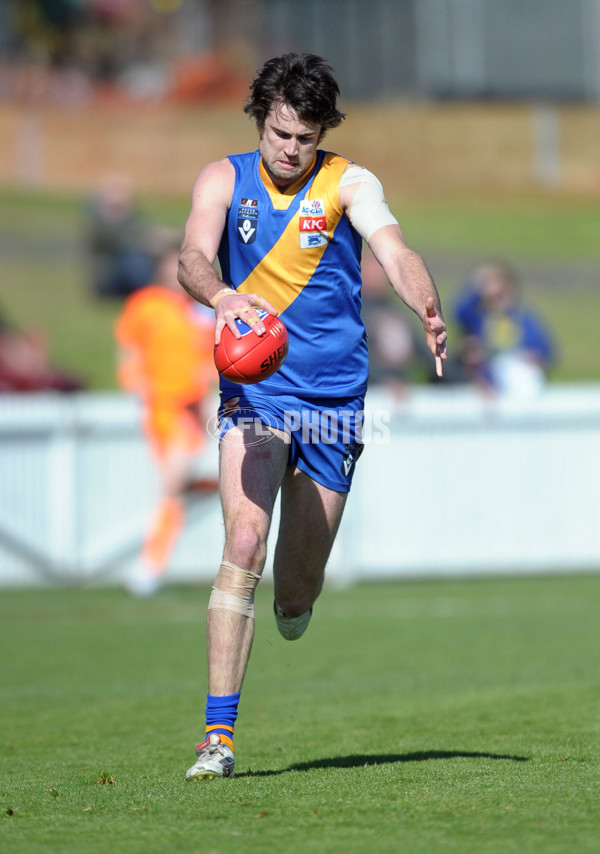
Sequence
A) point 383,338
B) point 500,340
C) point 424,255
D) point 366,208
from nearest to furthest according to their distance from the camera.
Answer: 1. point 366,208
2. point 383,338
3. point 500,340
4. point 424,255

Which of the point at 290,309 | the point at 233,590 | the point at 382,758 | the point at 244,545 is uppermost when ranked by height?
the point at 290,309

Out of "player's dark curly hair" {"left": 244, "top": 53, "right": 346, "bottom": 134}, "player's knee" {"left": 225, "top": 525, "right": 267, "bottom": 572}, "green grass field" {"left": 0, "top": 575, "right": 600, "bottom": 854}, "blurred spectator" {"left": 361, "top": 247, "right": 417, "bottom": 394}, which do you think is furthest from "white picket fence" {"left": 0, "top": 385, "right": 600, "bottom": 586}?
"player's knee" {"left": 225, "top": 525, "right": 267, "bottom": 572}

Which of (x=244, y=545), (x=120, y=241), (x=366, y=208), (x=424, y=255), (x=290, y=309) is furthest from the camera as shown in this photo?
(x=424, y=255)

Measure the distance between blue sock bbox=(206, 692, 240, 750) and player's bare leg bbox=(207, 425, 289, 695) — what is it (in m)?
0.03

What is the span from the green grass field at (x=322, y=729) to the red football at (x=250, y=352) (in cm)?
145

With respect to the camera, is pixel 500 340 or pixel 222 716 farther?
pixel 500 340

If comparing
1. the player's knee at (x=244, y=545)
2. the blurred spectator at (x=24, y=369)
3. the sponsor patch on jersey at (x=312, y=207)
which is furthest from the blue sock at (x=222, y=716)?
the blurred spectator at (x=24, y=369)

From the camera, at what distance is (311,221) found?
567cm

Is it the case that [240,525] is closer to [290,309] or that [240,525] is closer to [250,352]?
[250,352]

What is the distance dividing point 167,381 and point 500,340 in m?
3.76

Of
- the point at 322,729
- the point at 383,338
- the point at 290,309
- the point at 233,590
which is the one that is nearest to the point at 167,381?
the point at 383,338

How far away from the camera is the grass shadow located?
5527 millimetres

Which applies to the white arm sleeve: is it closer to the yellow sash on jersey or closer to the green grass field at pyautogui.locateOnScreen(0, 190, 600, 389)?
the yellow sash on jersey

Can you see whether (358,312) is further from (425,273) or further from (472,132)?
(472,132)
